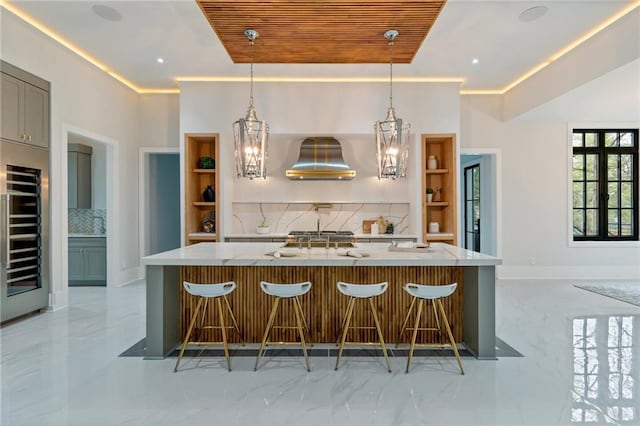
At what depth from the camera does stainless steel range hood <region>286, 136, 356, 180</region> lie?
5910 mm

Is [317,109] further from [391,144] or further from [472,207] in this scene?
[472,207]

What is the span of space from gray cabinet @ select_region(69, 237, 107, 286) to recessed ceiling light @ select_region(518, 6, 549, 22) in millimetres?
6393

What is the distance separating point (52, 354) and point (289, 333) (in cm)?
198

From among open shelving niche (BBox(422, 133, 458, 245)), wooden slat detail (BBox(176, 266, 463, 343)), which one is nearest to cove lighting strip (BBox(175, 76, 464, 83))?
open shelving niche (BBox(422, 133, 458, 245))

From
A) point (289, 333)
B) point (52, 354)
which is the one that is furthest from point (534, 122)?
point (52, 354)

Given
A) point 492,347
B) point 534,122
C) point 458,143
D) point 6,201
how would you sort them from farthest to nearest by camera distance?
point 534,122
point 458,143
point 6,201
point 492,347

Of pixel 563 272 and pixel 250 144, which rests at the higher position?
pixel 250 144

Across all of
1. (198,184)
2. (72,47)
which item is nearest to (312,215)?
(198,184)

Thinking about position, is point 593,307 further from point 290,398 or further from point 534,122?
point 290,398

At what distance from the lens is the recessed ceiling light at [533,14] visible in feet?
13.0

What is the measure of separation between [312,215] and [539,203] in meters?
3.97

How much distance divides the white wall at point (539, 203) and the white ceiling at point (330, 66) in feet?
3.30

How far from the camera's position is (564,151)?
6.95 meters

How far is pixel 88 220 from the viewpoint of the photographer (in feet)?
22.0
